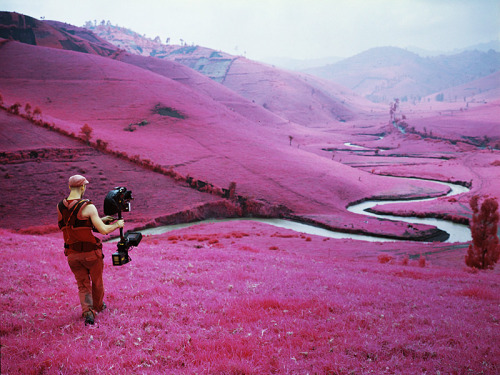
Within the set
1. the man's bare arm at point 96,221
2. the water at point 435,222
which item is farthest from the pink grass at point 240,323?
the water at point 435,222

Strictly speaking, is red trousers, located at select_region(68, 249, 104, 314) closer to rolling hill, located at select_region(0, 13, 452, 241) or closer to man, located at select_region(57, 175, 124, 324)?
man, located at select_region(57, 175, 124, 324)

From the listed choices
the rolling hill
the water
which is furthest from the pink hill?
the water

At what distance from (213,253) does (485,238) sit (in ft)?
60.5

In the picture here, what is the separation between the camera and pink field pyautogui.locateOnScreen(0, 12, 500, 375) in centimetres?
670

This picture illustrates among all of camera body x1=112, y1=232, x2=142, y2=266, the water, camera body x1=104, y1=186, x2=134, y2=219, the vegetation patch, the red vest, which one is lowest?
the water

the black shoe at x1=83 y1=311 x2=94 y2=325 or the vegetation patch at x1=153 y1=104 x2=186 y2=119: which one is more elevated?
the vegetation patch at x1=153 y1=104 x2=186 y2=119

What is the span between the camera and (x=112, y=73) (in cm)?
8981

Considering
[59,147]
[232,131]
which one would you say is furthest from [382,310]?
[232,131]

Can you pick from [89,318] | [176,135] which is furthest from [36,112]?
[89,318]

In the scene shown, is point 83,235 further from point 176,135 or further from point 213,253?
point 176,135

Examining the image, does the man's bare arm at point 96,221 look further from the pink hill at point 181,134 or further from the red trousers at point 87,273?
the pink hill at point 181,134

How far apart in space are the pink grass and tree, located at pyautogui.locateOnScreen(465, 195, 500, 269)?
37.2 ft

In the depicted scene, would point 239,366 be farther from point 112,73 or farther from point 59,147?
point 112,73

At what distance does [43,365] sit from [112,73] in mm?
95861
